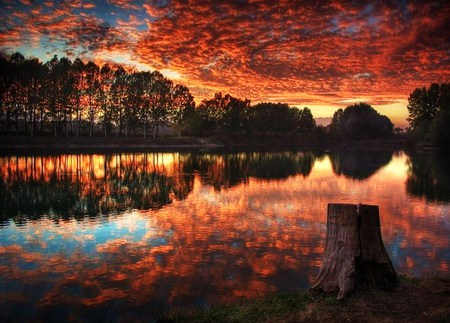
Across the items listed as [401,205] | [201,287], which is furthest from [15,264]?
[401,205]

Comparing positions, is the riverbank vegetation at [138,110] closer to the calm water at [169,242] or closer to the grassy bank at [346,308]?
the calm water at [169,242]

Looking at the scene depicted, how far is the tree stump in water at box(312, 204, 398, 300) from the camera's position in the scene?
10.1 m

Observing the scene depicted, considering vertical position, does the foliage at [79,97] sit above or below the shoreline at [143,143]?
above

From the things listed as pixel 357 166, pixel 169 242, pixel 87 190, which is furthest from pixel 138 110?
pixel 169 242

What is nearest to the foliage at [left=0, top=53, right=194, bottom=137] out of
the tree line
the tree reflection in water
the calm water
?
the tree line

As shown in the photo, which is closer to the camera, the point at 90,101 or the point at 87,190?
the point at 87,190

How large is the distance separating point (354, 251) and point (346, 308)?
162 cm

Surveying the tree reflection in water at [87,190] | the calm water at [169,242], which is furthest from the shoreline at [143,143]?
the calm water at [169,242]

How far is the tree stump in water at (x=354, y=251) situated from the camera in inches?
396

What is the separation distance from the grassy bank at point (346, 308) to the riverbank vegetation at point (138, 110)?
108 meters

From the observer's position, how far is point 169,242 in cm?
1764

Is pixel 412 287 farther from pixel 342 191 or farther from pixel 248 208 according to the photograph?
pixel 342 191

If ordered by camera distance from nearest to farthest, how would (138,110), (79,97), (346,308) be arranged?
(346,308) < (79,97) < (138,110)

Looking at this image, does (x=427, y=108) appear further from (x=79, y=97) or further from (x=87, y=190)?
(x=87, y=190)
